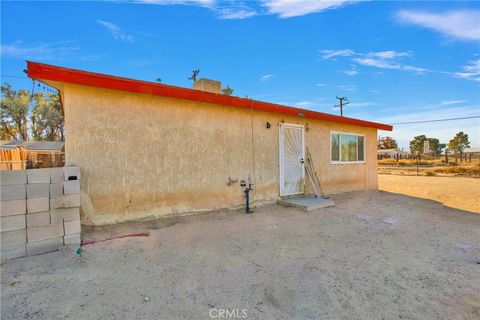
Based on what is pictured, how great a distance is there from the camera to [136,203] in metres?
4.37

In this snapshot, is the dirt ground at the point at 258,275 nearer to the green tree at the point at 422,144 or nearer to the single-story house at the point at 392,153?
the single-story house at the point at 392,153

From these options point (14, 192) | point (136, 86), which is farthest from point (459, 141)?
point (14, 192)

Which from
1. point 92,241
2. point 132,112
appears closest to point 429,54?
point 132,112

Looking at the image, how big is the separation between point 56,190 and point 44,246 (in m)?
0.74

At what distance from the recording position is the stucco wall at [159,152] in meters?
3.94

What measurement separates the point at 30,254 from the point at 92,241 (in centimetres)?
69

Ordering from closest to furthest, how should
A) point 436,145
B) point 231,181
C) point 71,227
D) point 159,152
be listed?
1. point 71,227
2. point 159,152
3. point 231,181
4. point 436,145

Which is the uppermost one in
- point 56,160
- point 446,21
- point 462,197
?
point 446,21

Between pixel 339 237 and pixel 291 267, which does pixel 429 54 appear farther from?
pixel 291 267

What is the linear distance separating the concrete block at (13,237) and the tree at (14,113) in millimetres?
21853

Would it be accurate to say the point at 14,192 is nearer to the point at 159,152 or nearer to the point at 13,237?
the point at 13,237

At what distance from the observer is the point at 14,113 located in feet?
60.1

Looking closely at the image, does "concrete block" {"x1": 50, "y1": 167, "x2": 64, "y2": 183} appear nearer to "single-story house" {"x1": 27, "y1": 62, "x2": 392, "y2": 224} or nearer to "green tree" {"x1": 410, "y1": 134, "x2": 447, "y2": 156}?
"single-story house" {"x1": 27, "y1": 62, "x2": 392, "y2": 224}

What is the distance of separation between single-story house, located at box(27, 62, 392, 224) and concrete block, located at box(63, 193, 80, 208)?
28.8 inches
